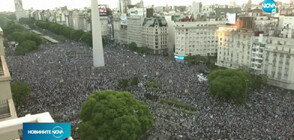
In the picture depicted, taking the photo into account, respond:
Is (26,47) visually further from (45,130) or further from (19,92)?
(45,130)

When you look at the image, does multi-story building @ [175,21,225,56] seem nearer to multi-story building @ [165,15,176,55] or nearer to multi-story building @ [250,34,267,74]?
multi-story building @ [165,15,176,55]

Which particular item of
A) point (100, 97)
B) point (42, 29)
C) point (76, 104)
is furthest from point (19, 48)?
point (42, 29)

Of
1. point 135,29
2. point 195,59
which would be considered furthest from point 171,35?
point 195,59

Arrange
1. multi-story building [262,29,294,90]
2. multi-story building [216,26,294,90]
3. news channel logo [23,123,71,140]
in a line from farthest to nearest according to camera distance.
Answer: multi-story building [216,26,294,90] < multi-story building [262,29,294,90] < news channel logo [23,123,71,140]

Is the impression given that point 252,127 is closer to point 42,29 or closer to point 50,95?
point 50,95

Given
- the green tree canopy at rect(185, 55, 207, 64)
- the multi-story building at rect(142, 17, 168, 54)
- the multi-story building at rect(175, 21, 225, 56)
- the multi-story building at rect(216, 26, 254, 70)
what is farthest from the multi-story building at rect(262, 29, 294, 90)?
the multi-story building at rect(142, 17, 168, 54)

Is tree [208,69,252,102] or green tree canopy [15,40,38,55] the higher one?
green tree canopy [15,40,38,55]
